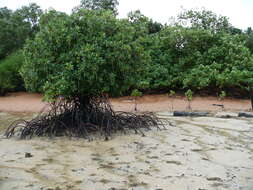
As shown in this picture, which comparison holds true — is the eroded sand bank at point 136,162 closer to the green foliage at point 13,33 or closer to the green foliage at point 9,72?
the green foliage at point 9,72

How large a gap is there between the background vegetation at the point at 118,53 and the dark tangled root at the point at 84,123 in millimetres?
423

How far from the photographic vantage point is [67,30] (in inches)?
264

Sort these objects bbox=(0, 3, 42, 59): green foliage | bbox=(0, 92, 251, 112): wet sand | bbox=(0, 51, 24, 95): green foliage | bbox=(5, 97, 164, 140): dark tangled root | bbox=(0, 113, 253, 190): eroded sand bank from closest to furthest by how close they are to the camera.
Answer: bbox=(0, 113, 253, 190): eroded sand bank, bbox=(5, 97, 164, 140): dark tangled root, bbox=(0, 92, 251, 112): wet sand, bbox=(0, 51, 24, 95): green foliage, bbox=(0, 3, 42, 59): green foliage

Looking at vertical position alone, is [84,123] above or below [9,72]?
below

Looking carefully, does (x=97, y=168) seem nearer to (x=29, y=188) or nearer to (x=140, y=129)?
(x=29, y=188)

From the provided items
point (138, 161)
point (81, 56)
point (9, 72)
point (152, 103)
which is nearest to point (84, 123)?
point (81, 56)

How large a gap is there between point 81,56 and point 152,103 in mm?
7662

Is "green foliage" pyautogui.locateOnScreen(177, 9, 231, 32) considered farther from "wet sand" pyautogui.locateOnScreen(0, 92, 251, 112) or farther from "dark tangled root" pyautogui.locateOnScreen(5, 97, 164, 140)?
"dark tangled root" pyautogui.locateOnScreen(5, 97, 164, 140)

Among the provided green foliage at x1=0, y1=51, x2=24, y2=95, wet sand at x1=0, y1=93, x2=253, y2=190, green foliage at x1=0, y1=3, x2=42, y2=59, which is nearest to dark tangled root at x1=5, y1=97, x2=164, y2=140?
wet sand at x1=0, y1=93, x2=253, y2=190

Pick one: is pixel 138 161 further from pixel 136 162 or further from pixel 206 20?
pixel 206 20

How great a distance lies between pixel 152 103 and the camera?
13852 millimetres

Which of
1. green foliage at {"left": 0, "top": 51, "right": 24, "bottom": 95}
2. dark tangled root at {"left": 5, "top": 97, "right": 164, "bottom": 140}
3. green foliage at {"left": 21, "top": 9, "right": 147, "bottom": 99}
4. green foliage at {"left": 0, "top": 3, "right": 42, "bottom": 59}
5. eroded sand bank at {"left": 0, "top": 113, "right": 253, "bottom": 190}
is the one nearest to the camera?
eroded sand bank at {"left": 0, "top": 113, "right": 253, "bottom": 190}

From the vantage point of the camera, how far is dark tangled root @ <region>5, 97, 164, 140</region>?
269 inches

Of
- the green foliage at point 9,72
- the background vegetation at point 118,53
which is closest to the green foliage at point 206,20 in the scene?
the background vegetation at point 118,53
